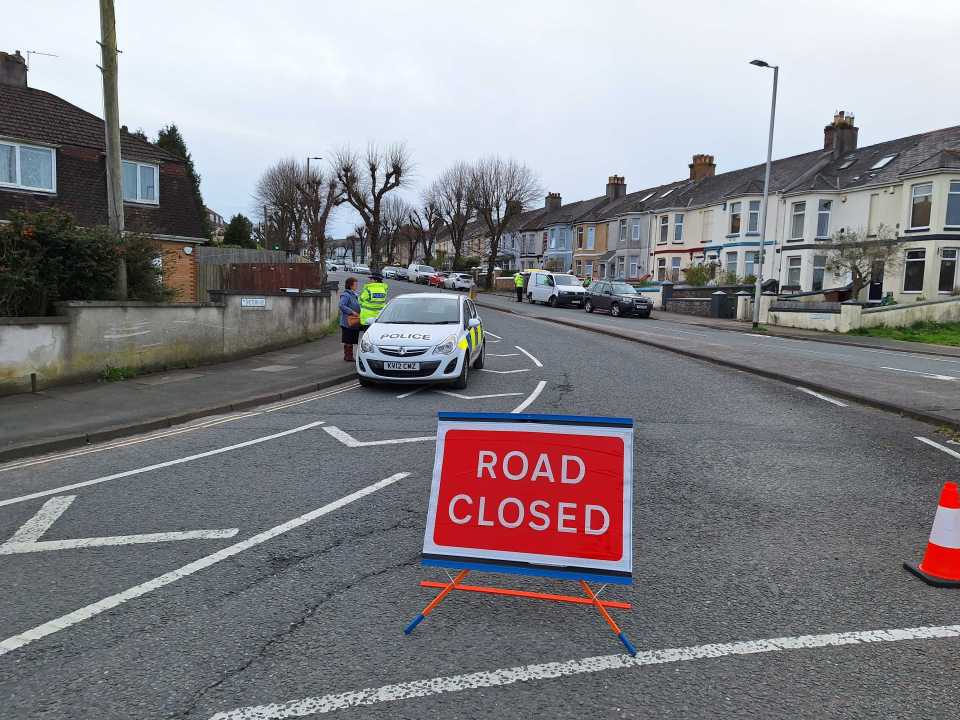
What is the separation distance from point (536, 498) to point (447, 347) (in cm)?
748

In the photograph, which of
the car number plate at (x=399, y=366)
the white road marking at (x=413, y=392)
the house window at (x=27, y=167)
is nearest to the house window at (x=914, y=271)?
the white road marking at (x=413, y=392)

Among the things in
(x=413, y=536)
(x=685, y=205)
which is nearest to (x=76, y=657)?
(x=413, y=536)

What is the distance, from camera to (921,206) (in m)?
31.2

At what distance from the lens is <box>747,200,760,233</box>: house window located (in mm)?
39612

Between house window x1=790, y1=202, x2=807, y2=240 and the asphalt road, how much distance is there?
3246 centimetres

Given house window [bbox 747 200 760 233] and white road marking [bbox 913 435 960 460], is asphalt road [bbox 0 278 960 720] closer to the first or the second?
white road marking [bbox 913 435 960 460]

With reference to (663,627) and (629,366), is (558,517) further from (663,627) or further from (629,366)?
(629,366)

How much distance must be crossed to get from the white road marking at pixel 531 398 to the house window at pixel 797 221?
29745 millimetres

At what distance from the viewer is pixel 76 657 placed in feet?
11.3

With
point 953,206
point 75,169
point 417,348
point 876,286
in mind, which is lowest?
point 417,348

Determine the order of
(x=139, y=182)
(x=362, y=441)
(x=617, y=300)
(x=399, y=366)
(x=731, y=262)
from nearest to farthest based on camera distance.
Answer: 1. (x=362, y=441)
2. (x=399, y=366)
3. (x=139, y=182)
4. (x=617, y=300)
5. (x=731, y=262)

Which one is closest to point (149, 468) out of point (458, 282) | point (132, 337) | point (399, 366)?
point (399, 366)

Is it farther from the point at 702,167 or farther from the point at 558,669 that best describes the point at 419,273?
the point at 558,669

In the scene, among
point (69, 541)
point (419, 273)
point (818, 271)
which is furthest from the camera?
point (419, 273)
